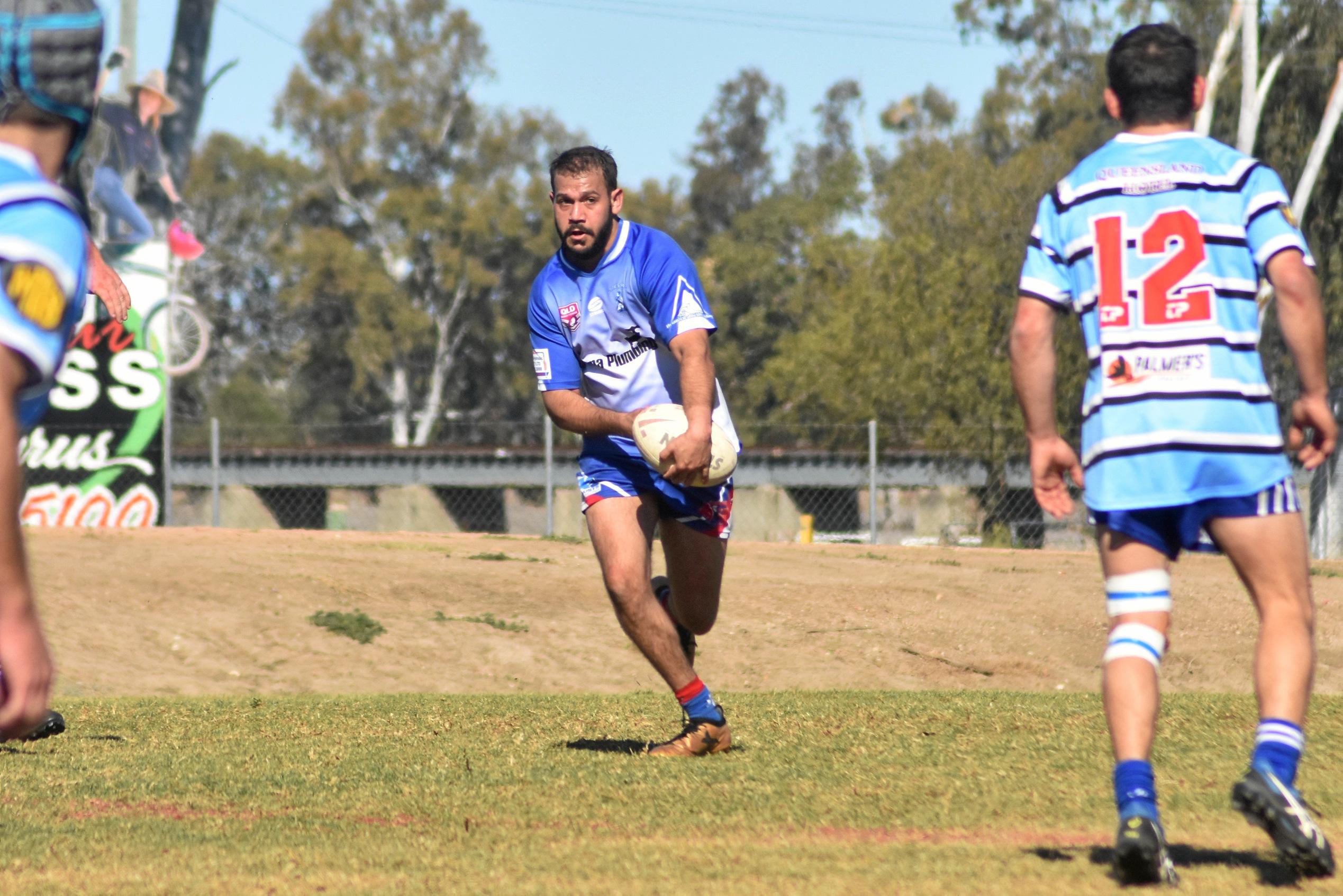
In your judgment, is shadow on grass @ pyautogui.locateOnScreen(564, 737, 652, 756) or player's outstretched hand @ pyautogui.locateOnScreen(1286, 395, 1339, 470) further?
shadow on grass @ pyautogui.locateOnScreen(564, 737, 652, 756)

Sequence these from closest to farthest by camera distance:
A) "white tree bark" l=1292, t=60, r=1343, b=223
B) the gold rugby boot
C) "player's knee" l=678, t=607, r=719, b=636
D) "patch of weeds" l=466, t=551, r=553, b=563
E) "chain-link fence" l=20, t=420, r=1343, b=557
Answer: the gold rugby boot, "player's knee" l=678, t=607, r=719, b=636, "patch of weeds" l=466, t=551, r=553, b=563, "chain-link fence" l=20, t=420, r=1343, b=557, "white tree bark" l=1292, t=60, r=1343, b=223

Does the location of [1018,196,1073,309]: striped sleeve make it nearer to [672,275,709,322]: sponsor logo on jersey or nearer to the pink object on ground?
[672,275,709,322]: sponsor logo on jersey

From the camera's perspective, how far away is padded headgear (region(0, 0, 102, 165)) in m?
2.18

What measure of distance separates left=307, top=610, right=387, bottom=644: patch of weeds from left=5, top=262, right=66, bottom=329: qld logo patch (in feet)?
33.3

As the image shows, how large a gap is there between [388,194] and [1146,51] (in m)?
52.5

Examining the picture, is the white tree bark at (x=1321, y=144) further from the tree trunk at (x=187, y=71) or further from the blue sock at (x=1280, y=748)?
the tree trunk at (x=187, y=71)

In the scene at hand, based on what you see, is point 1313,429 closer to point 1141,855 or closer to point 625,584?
point 1141,855

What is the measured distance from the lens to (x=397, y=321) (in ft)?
178

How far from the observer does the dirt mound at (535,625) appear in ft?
36.7

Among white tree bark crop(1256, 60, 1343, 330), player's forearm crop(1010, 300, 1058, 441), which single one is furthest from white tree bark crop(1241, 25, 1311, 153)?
player's forearm crop(1010, 300, 1058, 441)

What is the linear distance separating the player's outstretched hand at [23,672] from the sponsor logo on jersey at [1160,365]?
8.56 ft

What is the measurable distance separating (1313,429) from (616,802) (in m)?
2.26

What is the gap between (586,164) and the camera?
5.81 metres

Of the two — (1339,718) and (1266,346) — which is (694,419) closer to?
(1339,718)
